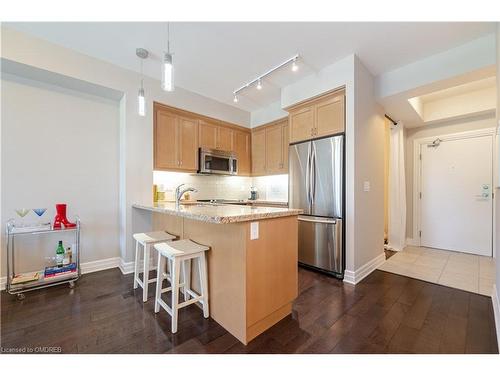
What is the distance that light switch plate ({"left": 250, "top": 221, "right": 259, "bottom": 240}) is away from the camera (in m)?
1.59

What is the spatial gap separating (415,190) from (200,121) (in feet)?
14.8

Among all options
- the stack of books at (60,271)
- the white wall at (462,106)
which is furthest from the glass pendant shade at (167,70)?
the white wall at (462,106)

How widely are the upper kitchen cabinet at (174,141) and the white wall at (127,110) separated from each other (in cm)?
15

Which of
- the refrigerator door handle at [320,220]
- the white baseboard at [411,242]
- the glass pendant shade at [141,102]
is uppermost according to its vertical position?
the glass pendant shade at [141,102]

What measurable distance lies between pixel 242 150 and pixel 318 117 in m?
1.96

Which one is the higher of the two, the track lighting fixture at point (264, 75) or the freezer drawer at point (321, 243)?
the track lighting fixture at point (264, 75)

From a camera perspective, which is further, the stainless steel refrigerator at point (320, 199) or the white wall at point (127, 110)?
the stainless steel refrigerator at point (320, 199)

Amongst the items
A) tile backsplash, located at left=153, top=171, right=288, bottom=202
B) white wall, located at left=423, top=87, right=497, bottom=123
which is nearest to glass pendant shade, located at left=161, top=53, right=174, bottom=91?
tile backsplash, located at left=153, top=171, right=288, bottom=202

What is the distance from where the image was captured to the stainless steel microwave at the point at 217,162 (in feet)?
12.6

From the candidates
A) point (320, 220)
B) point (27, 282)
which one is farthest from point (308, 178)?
point (27, 282)

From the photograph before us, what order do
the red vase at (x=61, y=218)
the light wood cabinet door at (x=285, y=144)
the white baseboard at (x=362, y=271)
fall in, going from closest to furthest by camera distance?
the red vase at (x=61, y=218) → the white baseboard at (x=362, y=271) → the light wood cabinet door at (x=285, y=144)

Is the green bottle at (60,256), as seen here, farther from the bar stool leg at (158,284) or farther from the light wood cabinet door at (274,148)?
the light wood cabinet door at (274,148)

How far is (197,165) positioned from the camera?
3.81 m
